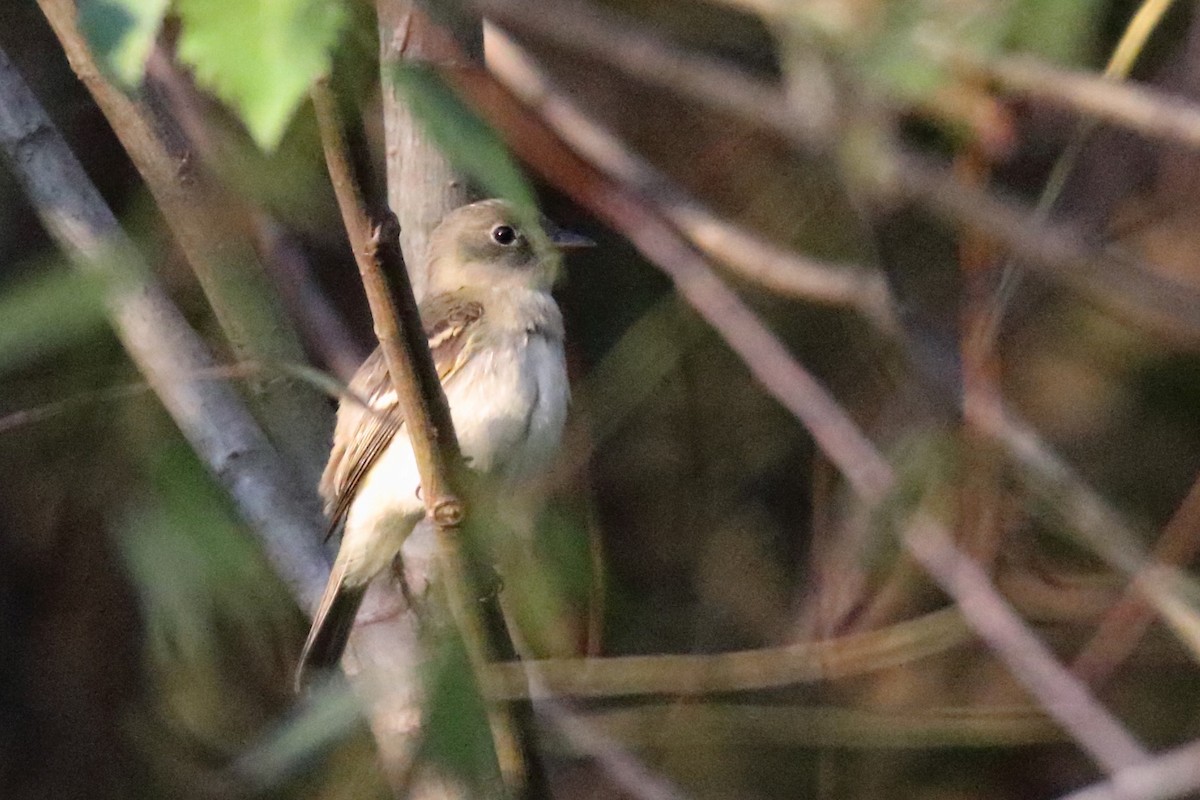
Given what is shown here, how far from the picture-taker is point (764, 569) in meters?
4.60

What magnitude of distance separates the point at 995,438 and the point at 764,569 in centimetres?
168

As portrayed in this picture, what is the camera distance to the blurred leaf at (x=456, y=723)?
148 centimetres

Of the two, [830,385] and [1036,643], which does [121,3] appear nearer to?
[1036,643]

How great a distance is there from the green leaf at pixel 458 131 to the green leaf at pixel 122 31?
285mm

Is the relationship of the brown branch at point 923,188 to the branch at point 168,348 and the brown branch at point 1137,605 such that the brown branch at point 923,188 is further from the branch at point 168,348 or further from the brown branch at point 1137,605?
the branch at point 168,348

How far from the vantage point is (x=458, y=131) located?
4.25ft

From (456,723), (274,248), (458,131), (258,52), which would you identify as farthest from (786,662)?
(258,52)

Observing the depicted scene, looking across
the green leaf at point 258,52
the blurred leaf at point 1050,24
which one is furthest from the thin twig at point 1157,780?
the green leaf at point 258,52

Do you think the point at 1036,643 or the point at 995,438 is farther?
the point at 995,438

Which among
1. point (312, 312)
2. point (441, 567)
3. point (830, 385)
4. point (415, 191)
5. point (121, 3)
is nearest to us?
point (121, 3)

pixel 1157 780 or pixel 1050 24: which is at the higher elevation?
pixel 1050 24

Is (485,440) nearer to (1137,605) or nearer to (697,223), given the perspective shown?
(697,223)

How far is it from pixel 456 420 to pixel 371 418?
364mm

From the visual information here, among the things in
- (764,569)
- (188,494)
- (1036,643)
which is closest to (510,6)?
(188,494)
